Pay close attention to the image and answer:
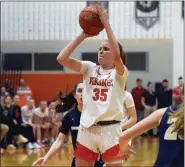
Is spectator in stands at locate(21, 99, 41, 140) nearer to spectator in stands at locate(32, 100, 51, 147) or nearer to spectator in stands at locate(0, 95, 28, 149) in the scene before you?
spectator in stands at locate(32, 100, 51, 147)

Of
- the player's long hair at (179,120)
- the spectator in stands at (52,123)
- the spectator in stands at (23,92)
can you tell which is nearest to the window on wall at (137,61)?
the spectator in stands at (23,92)

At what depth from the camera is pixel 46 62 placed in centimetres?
1673

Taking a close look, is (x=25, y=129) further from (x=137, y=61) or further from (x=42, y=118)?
(x=137, y=61)

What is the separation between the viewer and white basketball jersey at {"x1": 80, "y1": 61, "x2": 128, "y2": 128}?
4.27 meters

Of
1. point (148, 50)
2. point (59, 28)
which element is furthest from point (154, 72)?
point (59, 28)

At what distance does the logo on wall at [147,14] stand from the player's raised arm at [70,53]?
1169 centimetres

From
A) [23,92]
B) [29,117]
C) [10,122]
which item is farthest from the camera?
[23,92]

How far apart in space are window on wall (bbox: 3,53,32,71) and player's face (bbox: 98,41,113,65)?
1208 cm

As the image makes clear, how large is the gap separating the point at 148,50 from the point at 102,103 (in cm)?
1219

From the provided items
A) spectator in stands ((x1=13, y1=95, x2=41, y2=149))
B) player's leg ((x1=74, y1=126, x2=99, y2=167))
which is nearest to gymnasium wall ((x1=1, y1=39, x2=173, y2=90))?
spectator in stands ((x1=13, y1=95, x2=41, y2=149))

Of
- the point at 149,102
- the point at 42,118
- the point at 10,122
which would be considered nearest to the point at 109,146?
the point at 10,122

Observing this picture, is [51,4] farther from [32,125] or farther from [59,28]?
[32,125]

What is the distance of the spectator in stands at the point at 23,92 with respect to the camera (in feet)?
48.3

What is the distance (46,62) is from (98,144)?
12.6 meters
